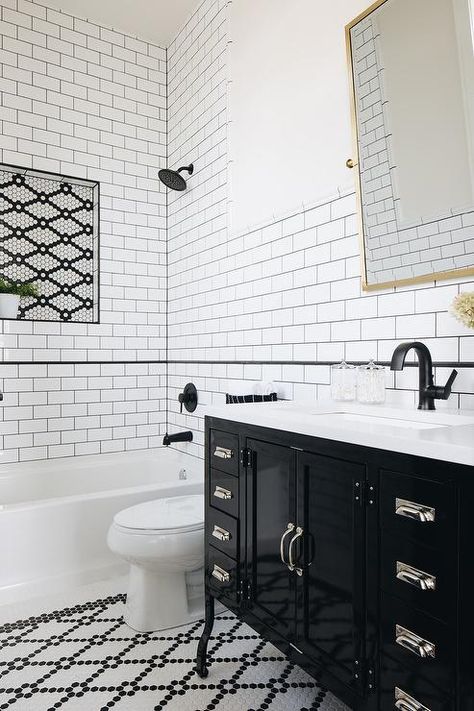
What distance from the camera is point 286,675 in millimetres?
1883

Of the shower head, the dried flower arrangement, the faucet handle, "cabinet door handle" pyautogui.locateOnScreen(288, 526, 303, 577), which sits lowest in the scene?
"cabinet door handle" pyautogui.locateOnScreen(288, 526, 303, 577)

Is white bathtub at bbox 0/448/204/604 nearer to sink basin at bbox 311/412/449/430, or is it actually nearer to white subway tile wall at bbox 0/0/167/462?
white subway tile wall at bbox 0/0/167/462

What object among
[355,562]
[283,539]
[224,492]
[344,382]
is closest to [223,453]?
[224,492]

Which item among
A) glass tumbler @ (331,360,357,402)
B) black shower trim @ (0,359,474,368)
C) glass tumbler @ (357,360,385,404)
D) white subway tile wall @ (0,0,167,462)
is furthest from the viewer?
white subway tile wall @ (0,0,167,462)

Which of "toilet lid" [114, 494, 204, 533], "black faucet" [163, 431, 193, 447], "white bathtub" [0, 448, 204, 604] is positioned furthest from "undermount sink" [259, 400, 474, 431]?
"black faucet" [163, 431, 193, 447]

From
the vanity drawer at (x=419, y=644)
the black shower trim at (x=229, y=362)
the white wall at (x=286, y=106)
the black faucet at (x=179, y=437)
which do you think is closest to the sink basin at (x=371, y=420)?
the black shower trim at (x=229, y=362)

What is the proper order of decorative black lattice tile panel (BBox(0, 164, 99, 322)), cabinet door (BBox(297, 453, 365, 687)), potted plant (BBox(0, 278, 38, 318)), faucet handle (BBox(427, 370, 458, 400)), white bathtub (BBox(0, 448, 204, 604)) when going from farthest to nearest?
decorative black lattice tile panel (BBox(0, 164, 99, 322)) → potted plant (BBox(0, 278, 38, 318)) → white bathtub (BBox(0, 448, 204, 604)) → faucet handle (BBox(427, 370, 458, 400)) → cabinet door (BBox(297, 453, 365, 687))

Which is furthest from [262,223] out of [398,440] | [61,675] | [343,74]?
[61,675]

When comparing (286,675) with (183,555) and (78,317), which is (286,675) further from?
(78,317)

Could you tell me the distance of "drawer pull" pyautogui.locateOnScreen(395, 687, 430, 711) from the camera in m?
1.06

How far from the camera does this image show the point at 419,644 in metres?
1.04

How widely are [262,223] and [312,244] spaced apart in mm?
428

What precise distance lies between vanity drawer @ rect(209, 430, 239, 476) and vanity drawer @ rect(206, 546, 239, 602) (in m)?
0.30

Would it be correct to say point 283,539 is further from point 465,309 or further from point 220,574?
point 465,309
